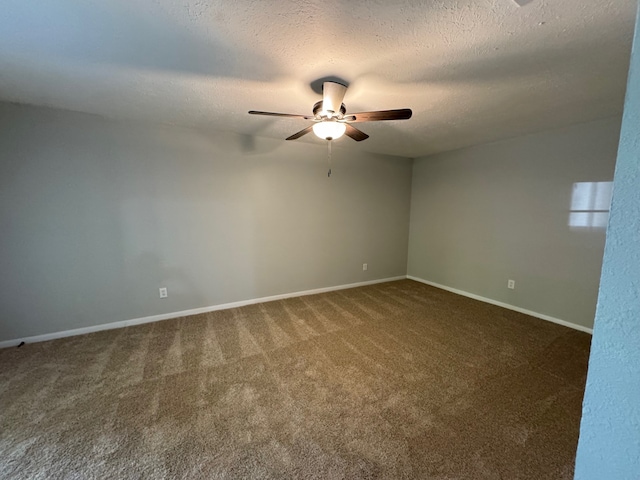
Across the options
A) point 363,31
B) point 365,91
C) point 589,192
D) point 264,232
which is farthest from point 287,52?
point 589,192

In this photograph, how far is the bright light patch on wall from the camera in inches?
104

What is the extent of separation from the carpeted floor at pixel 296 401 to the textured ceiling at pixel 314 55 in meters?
2.24

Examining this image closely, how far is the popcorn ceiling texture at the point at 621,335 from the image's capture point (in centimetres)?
49

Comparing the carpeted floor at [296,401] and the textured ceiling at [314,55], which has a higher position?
the textured ceiling at [314,55]

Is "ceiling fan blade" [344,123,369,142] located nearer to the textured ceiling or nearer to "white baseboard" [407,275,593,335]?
the textured ceiling

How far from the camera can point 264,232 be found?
11.6ft

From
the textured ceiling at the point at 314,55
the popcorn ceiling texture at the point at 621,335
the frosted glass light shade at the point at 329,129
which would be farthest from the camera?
the frosted glass light shade at the point at 329,129

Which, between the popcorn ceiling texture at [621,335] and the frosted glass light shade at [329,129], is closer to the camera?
the popcorn ceiling texture at [621,335]

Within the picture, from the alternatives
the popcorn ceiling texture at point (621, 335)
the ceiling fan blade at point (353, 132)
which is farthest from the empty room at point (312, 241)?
the ceiling fan blade at point (353, 132)

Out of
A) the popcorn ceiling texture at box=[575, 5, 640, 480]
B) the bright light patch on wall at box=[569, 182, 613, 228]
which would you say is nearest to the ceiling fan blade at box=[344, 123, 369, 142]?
the popcorn ceiling texture at box=[575, 5, 640, 480]

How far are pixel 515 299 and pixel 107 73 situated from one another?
15.6 feet

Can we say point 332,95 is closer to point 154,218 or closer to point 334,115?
point 334,115

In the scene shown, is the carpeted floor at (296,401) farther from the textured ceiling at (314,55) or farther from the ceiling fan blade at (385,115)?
the textured ceiling at (314,55)

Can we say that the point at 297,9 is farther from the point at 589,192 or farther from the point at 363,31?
the point at 589,192
